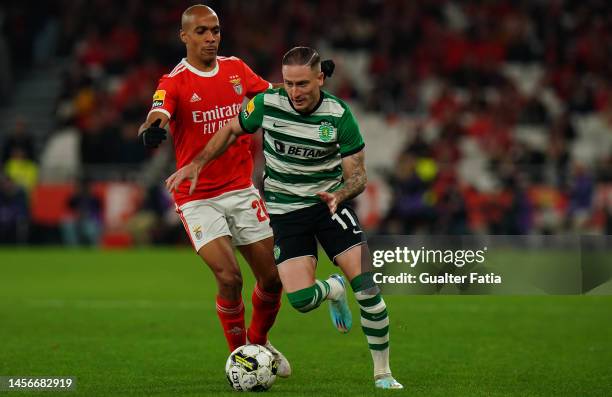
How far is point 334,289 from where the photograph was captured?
7.82 metres

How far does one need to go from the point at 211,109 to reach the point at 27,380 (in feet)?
7.64

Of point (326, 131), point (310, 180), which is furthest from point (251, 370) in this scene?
point (326, 131)

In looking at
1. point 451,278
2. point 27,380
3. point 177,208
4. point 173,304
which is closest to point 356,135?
point 451,278

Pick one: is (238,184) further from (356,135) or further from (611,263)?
(611,263)

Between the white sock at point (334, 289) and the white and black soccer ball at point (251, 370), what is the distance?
585 millimetres

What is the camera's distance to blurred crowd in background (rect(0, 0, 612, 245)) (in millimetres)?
21812

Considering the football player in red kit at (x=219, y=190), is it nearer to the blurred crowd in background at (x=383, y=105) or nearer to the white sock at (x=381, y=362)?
the white sock at (x=381, y=362)

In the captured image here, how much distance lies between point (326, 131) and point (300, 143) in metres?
0.20

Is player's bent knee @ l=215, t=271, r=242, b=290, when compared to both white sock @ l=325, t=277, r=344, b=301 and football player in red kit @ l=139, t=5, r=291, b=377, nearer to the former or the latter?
football player in red kit @ l=139, t=5, r=291, b=377

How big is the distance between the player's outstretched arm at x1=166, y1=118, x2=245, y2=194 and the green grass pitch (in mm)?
1411

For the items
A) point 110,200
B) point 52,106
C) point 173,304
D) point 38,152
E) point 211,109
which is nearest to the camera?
point 211,109

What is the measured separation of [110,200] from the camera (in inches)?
893

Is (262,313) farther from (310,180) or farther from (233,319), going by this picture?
(310,180)

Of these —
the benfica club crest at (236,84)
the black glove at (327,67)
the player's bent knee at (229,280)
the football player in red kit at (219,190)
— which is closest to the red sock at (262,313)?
the football player in red kit at (219,190)
